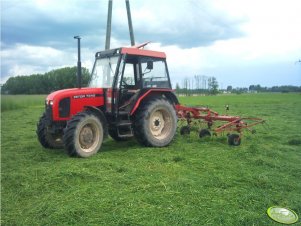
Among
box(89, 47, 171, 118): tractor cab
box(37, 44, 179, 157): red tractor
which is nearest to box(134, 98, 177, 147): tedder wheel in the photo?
box(37, 44, 179, 157): red tractor

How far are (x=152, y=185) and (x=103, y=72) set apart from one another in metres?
4.09

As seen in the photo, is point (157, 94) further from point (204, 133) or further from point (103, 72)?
point (204, 133)

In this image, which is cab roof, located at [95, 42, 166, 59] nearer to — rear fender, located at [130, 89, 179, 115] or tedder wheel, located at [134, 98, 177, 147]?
rear fender, located at [130, 89, 179, 115]

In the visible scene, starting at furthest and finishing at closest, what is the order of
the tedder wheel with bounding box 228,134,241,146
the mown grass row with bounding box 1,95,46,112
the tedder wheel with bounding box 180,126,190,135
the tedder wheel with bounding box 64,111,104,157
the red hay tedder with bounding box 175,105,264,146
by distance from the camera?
the mown grass row with bounding box 1,95,46,112, the tedder wheel with bounding box 180,126,190,135, the red hay tedder with bounding box 175,105,264,146, the tedder wheel with bounding box 228,134,241,146, the tedder wheel with bounding box 64,111,104,157

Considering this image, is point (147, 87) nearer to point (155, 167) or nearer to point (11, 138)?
point (155, 167)

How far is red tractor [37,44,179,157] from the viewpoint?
7.82m

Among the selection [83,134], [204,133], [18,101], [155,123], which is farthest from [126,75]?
[18,101]

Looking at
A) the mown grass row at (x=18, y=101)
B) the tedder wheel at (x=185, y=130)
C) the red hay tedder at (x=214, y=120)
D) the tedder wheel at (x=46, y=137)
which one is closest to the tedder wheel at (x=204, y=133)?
the red hay tedder at (x=214, y=120)

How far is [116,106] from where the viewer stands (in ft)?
27.9

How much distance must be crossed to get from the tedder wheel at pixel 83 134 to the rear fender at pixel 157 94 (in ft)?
3.40

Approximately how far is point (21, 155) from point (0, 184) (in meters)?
2.36

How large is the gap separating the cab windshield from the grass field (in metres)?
1.61

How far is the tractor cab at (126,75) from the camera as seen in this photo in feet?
28.0

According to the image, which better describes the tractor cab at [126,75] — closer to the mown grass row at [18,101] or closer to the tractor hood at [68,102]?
the tractor hood at [68,102]
